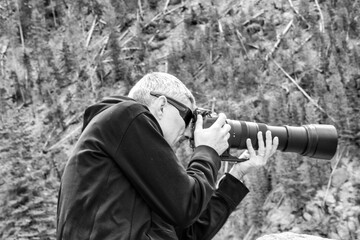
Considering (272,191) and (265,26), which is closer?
(272,191)

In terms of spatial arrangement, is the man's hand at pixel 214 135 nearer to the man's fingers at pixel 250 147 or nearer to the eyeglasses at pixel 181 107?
the eyeglasses at pixel 181 107

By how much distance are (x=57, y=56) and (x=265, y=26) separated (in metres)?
3.88

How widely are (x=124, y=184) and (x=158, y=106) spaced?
1.22 feet

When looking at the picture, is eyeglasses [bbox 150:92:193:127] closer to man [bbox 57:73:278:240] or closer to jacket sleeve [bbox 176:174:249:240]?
man [bbox 57:73:278:240]

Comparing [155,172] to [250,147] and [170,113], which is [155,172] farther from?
[250,147]

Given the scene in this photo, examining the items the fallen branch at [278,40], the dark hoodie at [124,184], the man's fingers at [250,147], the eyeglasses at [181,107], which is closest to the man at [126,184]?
the dark hoodie at [124,184]

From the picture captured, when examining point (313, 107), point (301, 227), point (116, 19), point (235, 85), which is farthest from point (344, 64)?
point (116, 19)

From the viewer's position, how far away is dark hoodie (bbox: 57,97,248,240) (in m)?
1.83

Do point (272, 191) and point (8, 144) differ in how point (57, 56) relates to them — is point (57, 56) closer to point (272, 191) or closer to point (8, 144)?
point (8, 144)

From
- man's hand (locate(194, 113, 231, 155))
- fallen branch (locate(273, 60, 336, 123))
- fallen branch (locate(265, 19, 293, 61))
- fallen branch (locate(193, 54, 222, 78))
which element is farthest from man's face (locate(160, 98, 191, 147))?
fallen branch (locate(193, 54, 222, 78))

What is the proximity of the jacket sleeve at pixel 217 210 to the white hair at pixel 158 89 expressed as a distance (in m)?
0.56

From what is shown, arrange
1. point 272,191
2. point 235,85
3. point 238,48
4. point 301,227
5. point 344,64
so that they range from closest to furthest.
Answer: point 301,227
point 272,191
point 344,64
point 235,85
point 238,48

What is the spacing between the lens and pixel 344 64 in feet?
20.1

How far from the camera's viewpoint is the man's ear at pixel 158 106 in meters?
2.05
